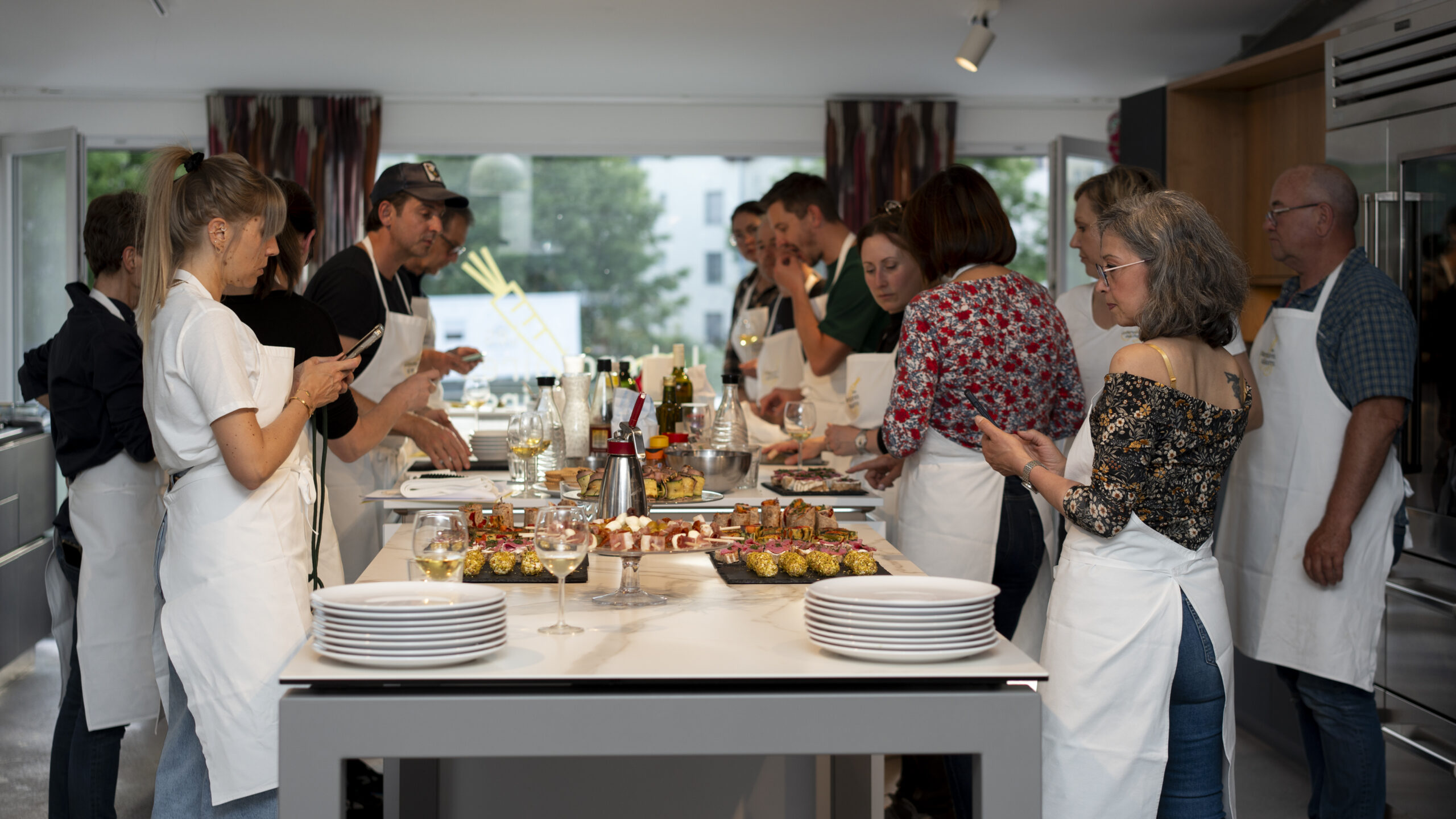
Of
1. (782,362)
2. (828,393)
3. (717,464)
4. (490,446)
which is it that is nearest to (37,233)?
(490,446)

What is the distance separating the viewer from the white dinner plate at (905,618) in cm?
155

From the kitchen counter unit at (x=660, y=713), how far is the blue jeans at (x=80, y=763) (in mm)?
1423

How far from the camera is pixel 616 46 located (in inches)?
248

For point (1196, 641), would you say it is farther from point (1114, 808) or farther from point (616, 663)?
point (616, 663)

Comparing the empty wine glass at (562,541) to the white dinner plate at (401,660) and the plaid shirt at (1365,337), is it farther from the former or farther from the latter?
the plaid shirt at (1365,337)

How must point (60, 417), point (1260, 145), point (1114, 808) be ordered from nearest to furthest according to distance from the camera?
point (1114, 808) → point (60, 417) → point (1260, 145)

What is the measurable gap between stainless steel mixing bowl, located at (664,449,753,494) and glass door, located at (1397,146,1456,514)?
1.83 m

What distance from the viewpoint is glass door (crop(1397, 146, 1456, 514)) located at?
3.01 m

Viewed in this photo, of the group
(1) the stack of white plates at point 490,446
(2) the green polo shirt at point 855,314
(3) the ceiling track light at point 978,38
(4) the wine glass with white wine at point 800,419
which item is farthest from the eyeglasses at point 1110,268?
(3) the ceiling track light at point 978,38

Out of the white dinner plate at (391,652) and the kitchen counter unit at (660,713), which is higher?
the white dinner plate at (391,652)

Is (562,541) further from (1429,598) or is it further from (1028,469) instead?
(1429,598)

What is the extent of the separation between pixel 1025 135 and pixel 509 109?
3544mm

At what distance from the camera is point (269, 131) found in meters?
7.50

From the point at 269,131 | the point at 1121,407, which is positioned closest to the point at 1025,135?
the point at 269,131
